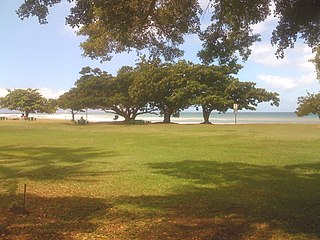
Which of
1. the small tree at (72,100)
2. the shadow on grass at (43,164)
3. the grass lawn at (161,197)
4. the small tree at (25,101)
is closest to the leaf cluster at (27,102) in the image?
the small tree at (25,101)

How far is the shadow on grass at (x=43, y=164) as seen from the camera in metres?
11.5

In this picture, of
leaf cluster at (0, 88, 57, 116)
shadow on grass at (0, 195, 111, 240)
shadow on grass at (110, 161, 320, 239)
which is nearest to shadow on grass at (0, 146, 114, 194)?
shadow on grass at (0, 195, 111, 240)

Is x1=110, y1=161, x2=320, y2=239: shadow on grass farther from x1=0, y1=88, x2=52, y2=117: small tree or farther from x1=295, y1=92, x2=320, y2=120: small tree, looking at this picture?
x1=0, y1=88, x2=52, y2=117: small tree

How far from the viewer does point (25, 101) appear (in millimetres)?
76688

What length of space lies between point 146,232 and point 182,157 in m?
10.5

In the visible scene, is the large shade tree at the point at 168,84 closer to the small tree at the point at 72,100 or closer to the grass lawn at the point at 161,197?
the small tree at the point at 72,100

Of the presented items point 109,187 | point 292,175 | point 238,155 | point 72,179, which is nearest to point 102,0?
point 109,187

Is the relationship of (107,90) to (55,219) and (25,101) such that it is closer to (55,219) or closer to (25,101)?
(25,101)

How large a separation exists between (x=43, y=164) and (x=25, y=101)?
66.6 metres

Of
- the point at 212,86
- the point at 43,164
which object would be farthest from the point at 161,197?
the point at 212,86

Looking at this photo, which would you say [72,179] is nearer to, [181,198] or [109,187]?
[109,187]

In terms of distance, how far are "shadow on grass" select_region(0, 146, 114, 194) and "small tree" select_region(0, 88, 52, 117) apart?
194ft

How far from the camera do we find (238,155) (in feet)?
55.9

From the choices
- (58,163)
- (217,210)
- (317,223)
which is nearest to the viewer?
(317,223)
